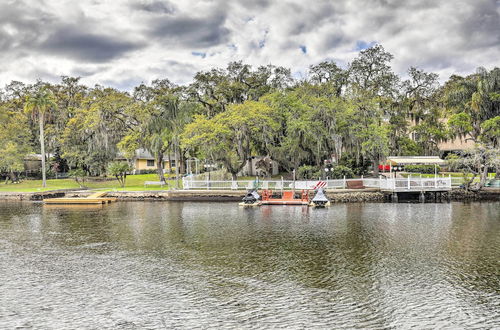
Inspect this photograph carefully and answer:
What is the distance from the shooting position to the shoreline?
1366 inches

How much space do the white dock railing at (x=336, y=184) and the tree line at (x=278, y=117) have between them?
10.8 feet

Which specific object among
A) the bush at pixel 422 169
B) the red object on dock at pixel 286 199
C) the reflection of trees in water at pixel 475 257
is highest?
the bush at pixel 422 169

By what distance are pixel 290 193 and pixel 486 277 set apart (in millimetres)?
21893

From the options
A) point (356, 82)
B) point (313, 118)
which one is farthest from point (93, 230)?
point (356, 82)

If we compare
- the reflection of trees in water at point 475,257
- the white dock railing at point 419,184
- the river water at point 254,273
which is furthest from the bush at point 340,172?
the river water at point 254,273

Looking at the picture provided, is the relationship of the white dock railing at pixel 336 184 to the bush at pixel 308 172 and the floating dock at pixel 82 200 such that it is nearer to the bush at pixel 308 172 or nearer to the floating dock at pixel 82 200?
the bush at pixel 308 172

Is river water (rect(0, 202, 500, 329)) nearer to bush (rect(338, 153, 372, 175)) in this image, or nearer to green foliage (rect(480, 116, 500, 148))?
green foliage (rect(480, 116, 500, 148))

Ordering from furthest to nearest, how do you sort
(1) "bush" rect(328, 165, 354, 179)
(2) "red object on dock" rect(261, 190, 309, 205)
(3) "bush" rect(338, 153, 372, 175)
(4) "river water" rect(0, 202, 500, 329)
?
(3) "bush" rect(338, 153, 372, 175) → (1) "bush" rect(328, 165, 354, 179) → (2) "red object on dock" rect(261, 190, 309, 205) → (4) "river water" rect(0, 202, 500, 329)

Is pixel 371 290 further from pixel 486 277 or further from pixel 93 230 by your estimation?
pixel 93 230

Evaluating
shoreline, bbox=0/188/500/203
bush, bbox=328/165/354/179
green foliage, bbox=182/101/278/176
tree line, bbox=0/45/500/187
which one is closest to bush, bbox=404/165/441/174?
tree line, bbox=0/45/500/187

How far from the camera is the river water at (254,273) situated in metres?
9.77

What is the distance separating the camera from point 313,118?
39719mm

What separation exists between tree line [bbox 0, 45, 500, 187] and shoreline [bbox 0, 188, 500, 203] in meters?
4.00

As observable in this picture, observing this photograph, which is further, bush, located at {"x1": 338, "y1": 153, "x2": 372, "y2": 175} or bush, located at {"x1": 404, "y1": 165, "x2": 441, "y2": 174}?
bush, located at {"x1": 404, "y1": 165, "x2": 441, "y2": 174}
